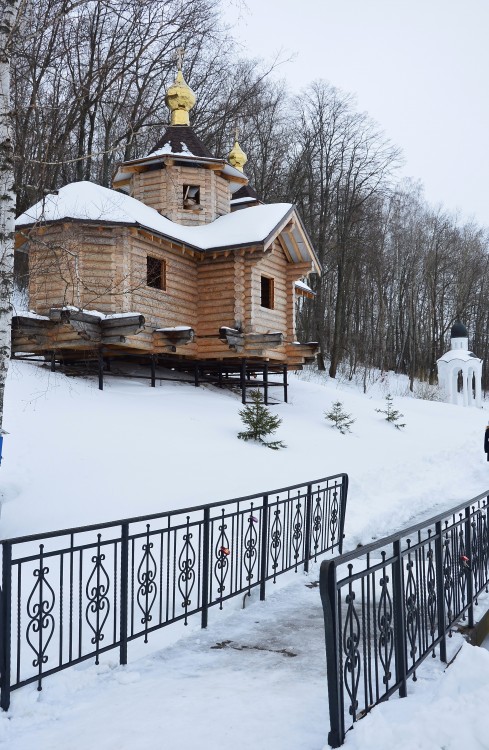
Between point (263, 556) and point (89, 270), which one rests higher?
point (89, 270)

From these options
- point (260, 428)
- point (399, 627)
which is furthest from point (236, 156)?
point (399, 627)

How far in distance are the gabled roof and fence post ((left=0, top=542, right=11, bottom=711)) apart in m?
11.9

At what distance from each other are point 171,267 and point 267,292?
356cm

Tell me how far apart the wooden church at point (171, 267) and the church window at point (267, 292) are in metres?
0.03

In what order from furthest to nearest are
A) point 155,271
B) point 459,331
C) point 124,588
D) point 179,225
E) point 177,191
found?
1. point 459,331
2. point 177,191
3. point 179,225
4. point 155,271
5. point 124,588

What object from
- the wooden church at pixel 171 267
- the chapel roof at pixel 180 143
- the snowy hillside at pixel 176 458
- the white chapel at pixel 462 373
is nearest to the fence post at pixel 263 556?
the snowy hillside at pixel 176 458

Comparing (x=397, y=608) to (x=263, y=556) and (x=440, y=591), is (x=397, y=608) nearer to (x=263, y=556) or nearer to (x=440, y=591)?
(x=440, y=591)

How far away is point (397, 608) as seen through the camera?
12.7 feet

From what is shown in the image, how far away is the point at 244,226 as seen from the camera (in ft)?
63.9

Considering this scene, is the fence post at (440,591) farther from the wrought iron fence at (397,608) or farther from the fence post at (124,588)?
the fence post at (124,588)

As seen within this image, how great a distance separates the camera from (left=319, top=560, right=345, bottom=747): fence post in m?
3.06

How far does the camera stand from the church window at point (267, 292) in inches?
809

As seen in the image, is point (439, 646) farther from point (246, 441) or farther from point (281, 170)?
point (281, 170)

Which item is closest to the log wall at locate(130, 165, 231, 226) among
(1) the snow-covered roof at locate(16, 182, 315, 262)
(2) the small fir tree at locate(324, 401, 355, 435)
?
(1) the snow-covered roof at locate(16, 182, 315, 262)
